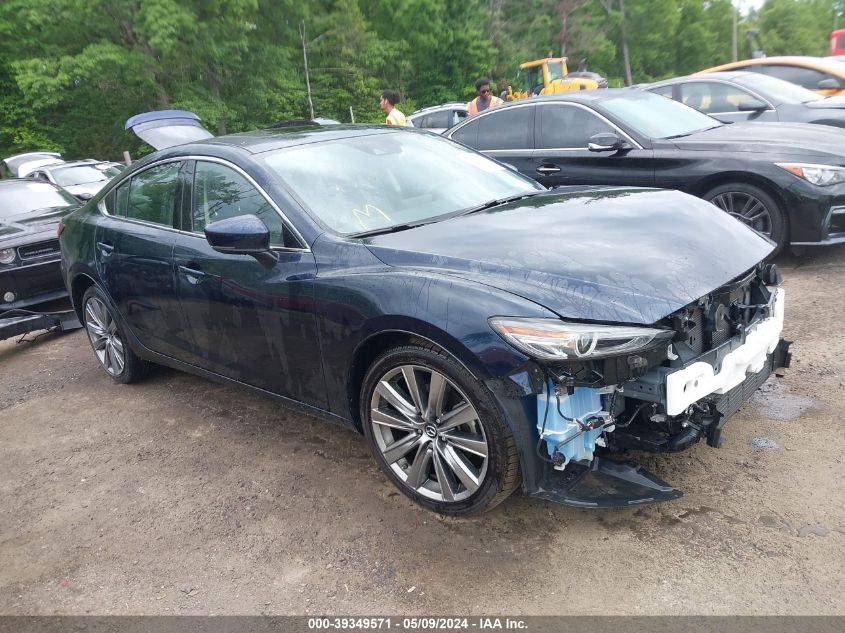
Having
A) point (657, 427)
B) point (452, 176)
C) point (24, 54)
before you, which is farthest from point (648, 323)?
point (24, 54)

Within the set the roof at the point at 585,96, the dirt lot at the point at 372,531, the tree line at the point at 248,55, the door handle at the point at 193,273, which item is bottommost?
the dirt lot at the point at 372,531

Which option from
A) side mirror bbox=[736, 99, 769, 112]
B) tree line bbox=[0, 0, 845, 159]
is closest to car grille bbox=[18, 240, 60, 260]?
side mirror bbox=[736, 99, 769, 112]

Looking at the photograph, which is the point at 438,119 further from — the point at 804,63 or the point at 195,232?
the point at 195,232

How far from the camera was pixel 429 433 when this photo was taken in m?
2.96

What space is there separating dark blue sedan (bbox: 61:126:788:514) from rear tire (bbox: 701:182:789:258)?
8.21ft

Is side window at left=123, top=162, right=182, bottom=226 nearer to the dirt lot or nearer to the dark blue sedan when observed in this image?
the dark blue sedan

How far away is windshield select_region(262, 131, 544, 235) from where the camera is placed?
3.46m

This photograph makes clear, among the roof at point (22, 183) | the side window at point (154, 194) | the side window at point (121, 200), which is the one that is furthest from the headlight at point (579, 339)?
the roof at point (22, 183)

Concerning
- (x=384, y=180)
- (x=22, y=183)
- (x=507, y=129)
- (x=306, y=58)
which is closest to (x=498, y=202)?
(x=384, y=180)

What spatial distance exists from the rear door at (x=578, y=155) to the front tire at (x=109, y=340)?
3.98 metres

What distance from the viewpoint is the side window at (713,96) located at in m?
8.50

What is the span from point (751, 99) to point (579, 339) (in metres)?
7.20

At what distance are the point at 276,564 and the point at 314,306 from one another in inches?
43.5

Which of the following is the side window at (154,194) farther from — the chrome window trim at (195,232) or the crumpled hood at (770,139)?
the crumpled hood at (770,139)
